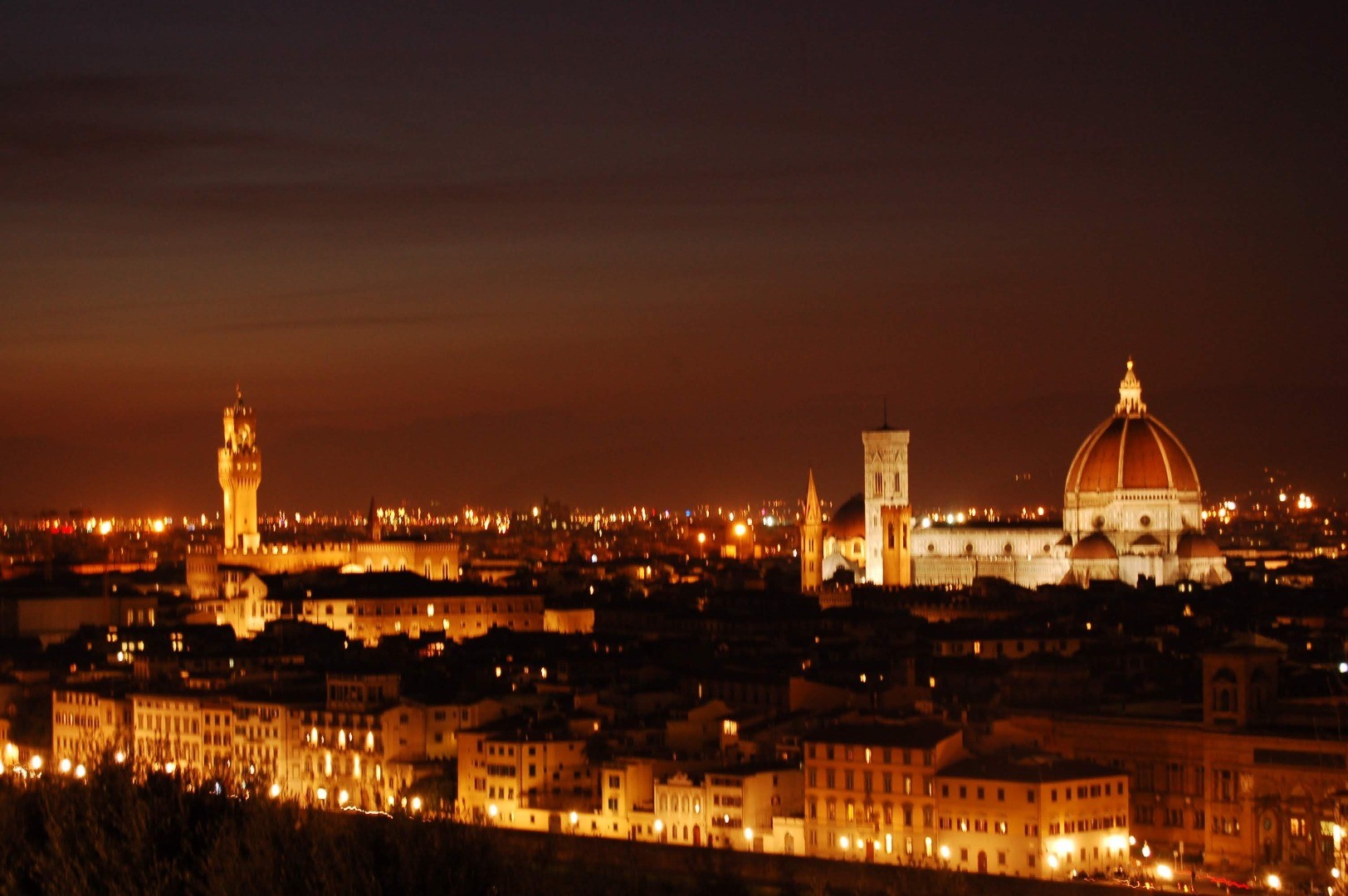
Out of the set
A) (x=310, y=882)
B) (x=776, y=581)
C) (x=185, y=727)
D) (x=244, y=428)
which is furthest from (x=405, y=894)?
(x=776, y=581)

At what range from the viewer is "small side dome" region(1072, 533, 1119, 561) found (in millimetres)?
90875

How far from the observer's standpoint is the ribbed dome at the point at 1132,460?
92.6 metres

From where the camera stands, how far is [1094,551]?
91.1 m

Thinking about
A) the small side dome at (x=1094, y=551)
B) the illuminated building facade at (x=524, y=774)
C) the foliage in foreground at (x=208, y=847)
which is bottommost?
the foliage in foreground at (x=208, y=847)

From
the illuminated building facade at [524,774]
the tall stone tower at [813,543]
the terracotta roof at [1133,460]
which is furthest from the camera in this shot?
the tall stone tower at [813,543]

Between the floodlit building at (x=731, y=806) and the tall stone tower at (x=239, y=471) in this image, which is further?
the tall stone tower at (x=239, y=471)

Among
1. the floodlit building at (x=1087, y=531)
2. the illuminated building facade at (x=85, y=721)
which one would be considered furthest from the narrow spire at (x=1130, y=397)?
the illuminated building facade at (x=85, y=721)

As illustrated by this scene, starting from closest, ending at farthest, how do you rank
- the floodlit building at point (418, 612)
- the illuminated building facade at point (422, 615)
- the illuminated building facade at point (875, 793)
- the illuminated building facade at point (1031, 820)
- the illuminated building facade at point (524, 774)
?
the illuminated building facade at point (1031, 820)
the illuminated building facade at point (875, 793)
the illuminated building facade at point (524, 774)
the illuminated building facade at point (422, 615)
the floodlit building at point (418, 612)

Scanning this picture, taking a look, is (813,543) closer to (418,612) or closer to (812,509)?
(812,509)

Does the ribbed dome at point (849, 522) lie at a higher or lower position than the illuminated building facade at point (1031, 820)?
higher

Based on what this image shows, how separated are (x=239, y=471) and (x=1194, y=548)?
96.6 feet

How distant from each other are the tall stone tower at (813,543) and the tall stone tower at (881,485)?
6.95 ft

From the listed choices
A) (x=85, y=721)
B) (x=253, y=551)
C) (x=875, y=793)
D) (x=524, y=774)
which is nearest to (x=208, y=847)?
(x=875, y=793)

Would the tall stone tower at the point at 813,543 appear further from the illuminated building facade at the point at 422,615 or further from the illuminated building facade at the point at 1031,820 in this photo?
the illuminated building facade at the point at 1031,820
